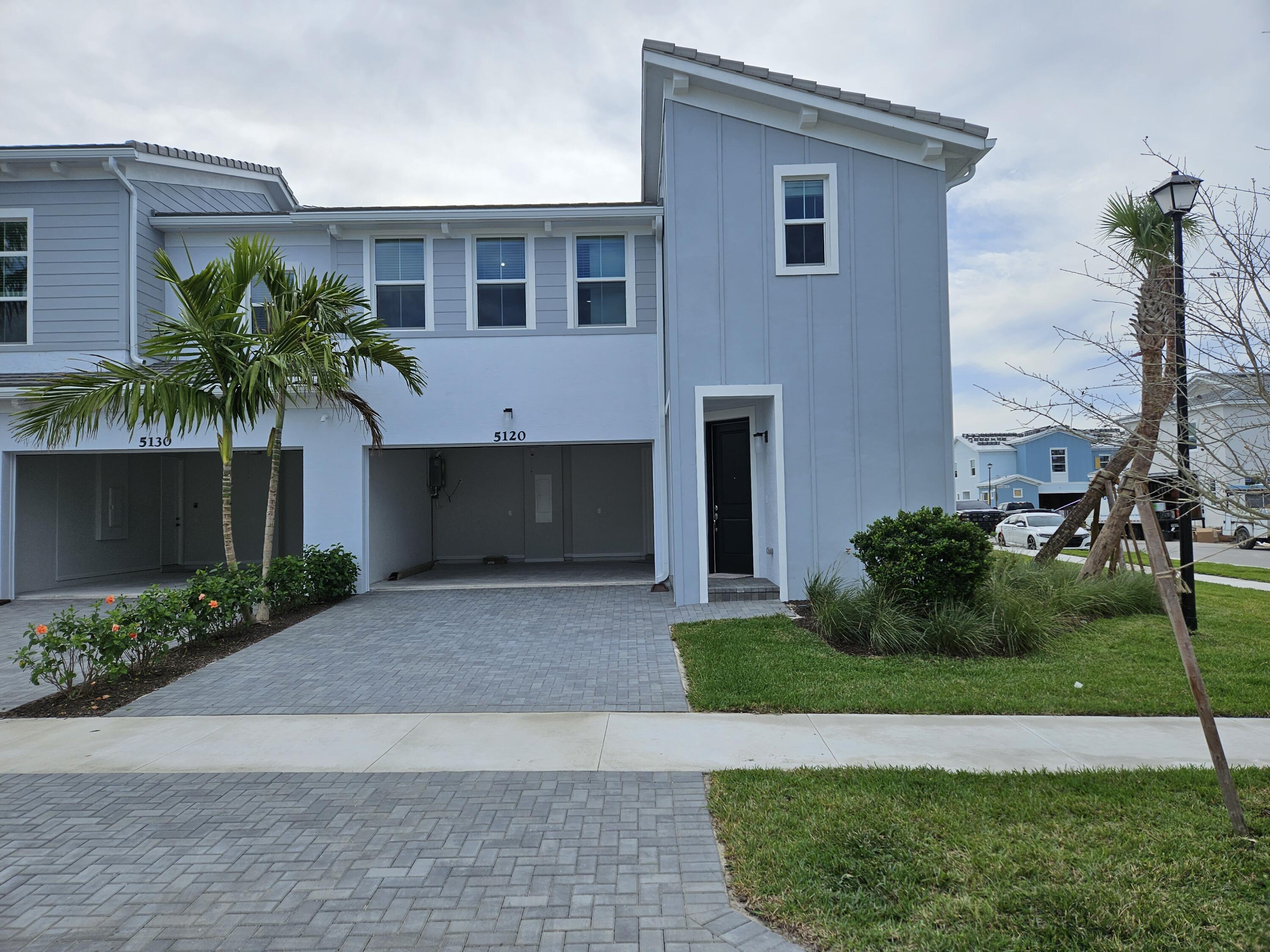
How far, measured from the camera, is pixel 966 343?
37.8 ft

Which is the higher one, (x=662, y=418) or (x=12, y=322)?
(x=12, y=322)

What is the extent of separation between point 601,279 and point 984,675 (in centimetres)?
900

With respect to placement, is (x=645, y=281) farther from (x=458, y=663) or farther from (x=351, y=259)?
(x=458, y=663)

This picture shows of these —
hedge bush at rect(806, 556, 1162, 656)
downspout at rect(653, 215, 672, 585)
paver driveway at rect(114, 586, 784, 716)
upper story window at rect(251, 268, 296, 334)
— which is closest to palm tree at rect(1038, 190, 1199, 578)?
hedge bush at rect(806, 556, 1162, 656)

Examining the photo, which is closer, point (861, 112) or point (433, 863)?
point (433, 863)

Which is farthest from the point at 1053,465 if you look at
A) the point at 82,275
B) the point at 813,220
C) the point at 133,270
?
the point at 82,275

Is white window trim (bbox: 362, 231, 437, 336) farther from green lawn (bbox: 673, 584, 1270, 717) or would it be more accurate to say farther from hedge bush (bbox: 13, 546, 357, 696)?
green lawn (bbox: 673, 584, 1270, 717)

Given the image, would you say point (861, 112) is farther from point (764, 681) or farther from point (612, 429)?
point (764, 681)

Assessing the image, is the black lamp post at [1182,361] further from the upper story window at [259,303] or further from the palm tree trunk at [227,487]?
the upper story window at [259,303]

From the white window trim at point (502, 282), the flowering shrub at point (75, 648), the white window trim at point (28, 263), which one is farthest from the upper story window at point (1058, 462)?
the flowering shrub at point (75, 648)

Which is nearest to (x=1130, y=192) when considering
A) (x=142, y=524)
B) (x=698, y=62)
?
(x=698, y=62)

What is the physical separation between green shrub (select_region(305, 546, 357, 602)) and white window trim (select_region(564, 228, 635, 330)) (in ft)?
17.7

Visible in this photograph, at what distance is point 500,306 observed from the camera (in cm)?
1320

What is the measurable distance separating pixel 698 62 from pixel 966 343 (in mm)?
5613
